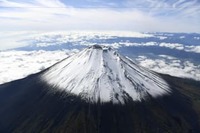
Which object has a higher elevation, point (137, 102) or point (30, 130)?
point (137, 102)

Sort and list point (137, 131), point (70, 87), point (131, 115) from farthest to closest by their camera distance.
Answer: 1. point (70, 87)
2. point (131, 115)
3. point (137, 131)

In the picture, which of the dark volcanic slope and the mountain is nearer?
the dark volcanic slope

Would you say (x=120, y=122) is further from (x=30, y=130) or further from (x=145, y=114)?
(x=30, y=130)

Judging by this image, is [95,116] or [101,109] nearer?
[95,116]

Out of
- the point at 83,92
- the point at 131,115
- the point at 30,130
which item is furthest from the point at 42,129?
the point at 131,115

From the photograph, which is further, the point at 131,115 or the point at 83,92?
the point at 83,92

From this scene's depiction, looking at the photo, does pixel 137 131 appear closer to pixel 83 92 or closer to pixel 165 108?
pixel 165 108

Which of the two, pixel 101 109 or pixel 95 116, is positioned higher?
pixel 101 109

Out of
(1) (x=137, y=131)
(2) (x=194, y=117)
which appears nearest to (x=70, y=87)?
(1) (x=137, y=131)

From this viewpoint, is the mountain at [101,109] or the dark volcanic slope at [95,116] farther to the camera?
the mountain at [101,109]

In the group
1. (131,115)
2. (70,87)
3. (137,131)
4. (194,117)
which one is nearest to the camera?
(137,131)
